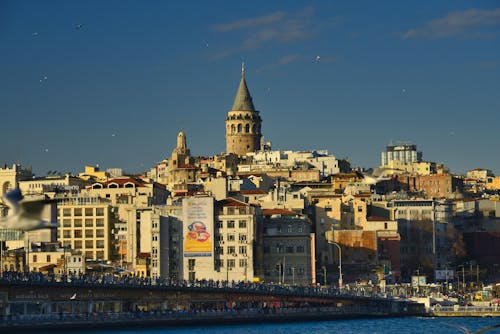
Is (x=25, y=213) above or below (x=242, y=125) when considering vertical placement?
below

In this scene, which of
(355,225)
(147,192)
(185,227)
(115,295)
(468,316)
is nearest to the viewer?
(115,295)

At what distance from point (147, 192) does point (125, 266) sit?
69.2 ft

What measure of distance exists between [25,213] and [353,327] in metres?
57.9

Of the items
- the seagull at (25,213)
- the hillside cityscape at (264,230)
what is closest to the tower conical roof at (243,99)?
the hillside cityscape at (264,230)

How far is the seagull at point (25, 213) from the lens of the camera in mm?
22344

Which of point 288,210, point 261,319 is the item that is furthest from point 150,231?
point 261,319

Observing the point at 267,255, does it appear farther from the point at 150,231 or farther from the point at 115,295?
the point at 115,295

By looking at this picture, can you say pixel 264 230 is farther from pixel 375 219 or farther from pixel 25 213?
pixel 25 213

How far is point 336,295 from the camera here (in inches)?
3442

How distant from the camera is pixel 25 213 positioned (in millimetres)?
23094

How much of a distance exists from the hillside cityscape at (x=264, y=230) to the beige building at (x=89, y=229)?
0.24 ft

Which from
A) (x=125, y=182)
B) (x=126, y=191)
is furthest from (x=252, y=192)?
(x=125, y=182)

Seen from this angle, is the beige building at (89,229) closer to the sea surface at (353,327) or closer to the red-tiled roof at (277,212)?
the red-tiled roof at (277,212)

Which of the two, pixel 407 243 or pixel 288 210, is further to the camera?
pixel 407 243
